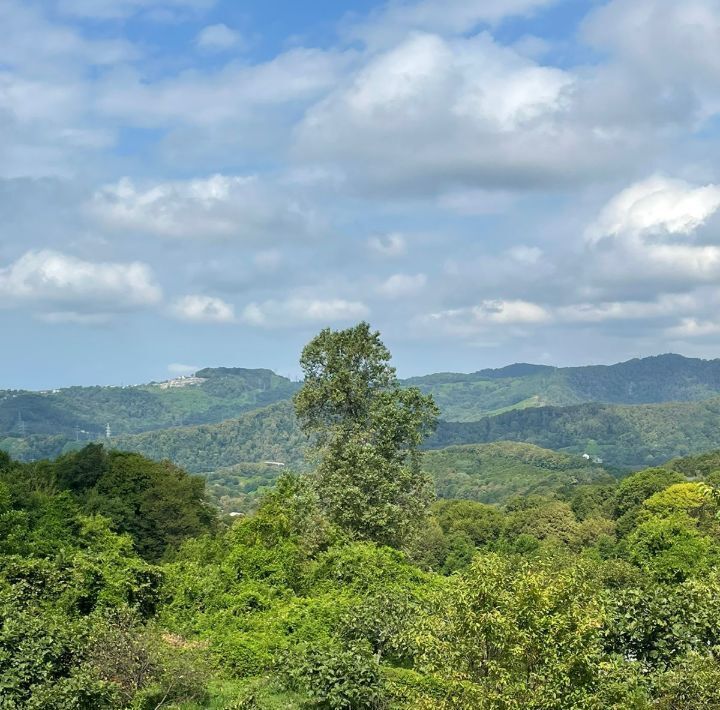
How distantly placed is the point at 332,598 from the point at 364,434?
9764 mm

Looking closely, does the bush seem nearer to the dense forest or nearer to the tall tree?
the dense forest

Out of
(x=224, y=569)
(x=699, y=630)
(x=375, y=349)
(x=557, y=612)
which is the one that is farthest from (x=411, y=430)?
(x=557, y=612)

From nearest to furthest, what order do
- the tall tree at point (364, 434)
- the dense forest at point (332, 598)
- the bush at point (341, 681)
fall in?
the dense forest at point (332, 598), the bush at point (341, 681), the tall tree at point (364, 434)

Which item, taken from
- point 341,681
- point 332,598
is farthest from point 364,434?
point 341,681

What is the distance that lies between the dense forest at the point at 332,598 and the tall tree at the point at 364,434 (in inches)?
4.5

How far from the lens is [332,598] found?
3478 centimetres

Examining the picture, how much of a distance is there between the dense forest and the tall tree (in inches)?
4.5

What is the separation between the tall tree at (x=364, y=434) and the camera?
40.0m

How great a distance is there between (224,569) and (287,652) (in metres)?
14.6

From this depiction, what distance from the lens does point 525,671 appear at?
16422 mm

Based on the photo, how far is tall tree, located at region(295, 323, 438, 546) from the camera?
39969 millimetres

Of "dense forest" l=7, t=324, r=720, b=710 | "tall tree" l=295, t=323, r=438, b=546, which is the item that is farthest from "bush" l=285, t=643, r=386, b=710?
"tall tree" l=295, t=323, r=438, b=546

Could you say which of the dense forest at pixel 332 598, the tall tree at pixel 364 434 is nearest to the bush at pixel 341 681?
the dense forest at pixel 332 598

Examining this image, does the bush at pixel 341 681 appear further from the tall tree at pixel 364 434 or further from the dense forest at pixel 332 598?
the tall tree at pixel 364 434
